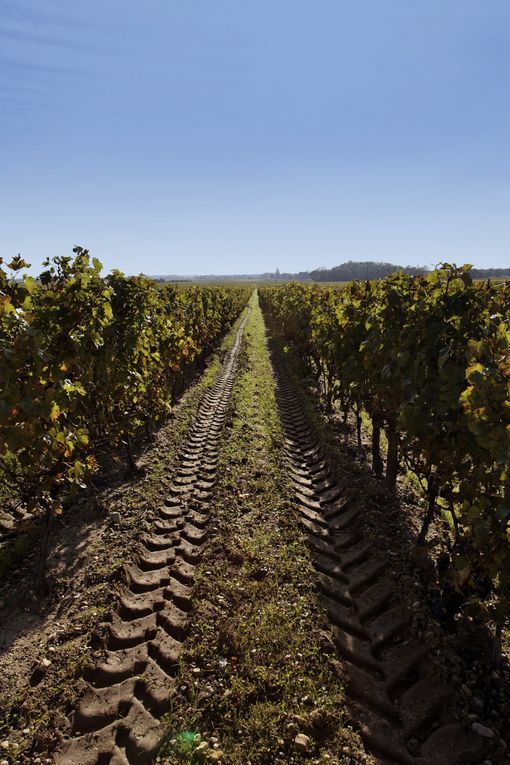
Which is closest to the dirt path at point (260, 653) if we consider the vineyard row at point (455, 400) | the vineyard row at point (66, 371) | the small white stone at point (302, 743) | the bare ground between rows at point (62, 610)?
the small white stone at point (302, 743)

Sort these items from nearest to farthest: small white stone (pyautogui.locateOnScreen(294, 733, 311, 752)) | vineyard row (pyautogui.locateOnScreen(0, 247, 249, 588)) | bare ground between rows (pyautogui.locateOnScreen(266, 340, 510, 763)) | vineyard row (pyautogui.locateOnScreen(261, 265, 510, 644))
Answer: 1. vineyard row (pyautogui.locateOnScreen(261, 265, 510, 644))
2. small white stone (pyautogui.locateOnScreen(294, 733, 311, 752))
3. bare ground between rows (pyautogui.locateOnScreen(266, 340, 510, 763))
4. vineyard row (pyautogui.locateOnScreen(0, 247, 249, 588))

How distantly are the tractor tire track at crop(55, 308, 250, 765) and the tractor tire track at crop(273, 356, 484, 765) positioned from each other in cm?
194

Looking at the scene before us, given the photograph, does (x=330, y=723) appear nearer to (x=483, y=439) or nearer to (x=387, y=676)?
(x=387, y=676)

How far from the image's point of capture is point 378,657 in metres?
4.79

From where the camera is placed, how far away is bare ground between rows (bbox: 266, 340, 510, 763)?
4121 millimetres

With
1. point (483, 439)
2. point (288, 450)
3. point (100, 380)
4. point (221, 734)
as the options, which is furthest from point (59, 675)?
point (288, 450)

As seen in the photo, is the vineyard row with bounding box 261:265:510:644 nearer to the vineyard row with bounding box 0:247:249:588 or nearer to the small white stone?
the small white stone

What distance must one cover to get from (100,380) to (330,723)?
20.2ft

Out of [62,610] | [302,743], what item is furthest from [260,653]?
[62,610]

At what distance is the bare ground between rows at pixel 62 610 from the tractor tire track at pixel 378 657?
116 inches

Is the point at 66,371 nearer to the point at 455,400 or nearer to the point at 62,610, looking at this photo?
the point at 62,610

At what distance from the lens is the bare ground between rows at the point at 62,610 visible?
13.6 ft

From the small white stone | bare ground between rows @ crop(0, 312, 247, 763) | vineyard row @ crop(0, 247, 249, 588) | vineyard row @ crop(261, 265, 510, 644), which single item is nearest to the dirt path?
the small white stone

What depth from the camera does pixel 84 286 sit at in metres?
5.60
